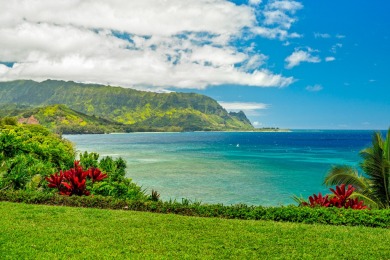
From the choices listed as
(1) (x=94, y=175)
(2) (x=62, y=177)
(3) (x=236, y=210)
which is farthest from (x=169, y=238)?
(1) (x=94, y=175)

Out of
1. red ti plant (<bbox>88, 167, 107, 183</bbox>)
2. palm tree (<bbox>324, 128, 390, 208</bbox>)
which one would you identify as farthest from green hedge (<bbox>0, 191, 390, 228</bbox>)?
palm tree (<bbox>324, 128, 390, 208</bbox>)

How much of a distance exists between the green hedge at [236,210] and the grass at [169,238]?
0.57 metres

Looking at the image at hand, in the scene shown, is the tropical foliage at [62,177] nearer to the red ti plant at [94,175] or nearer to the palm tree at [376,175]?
the red ti plant at [94,175]

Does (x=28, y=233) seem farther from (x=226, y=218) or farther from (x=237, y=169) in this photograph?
(x=237, y=169)

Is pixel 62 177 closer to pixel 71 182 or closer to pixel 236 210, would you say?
pixel 71 182

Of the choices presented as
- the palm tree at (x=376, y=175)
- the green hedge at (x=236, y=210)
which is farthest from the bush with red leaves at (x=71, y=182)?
the palm tree at (x=376, y=175)

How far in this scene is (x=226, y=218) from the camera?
1013cm

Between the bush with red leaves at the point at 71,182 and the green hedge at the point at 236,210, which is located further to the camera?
the bush with red leaves at the point at 71,182

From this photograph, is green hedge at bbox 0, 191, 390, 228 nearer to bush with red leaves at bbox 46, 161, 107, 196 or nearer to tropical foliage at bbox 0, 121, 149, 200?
bush with red leaves at bbox 46, 161, 107, 196

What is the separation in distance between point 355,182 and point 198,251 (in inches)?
398

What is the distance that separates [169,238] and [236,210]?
3172 mm

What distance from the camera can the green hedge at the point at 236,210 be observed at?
31.3 feet

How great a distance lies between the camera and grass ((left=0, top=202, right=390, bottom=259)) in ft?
22.5

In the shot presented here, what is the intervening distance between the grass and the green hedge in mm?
575
